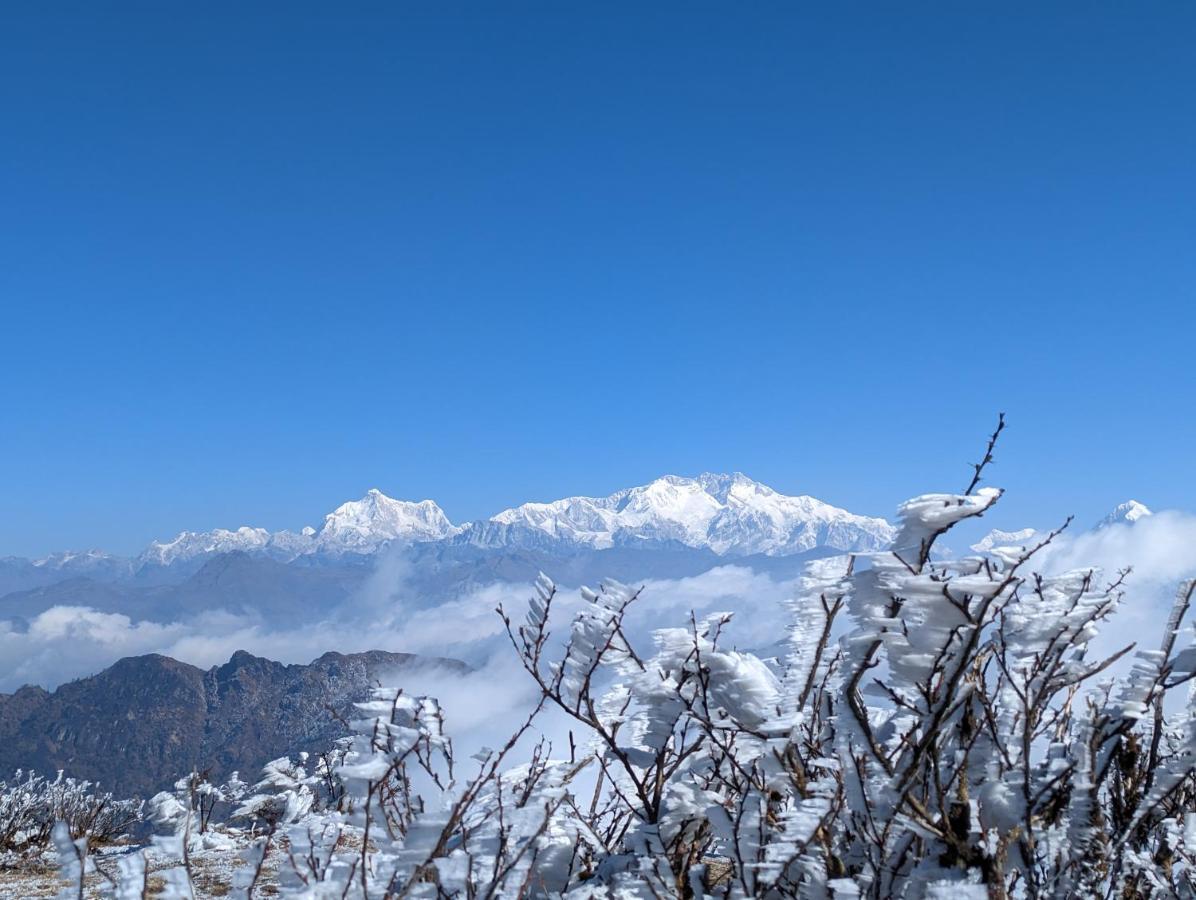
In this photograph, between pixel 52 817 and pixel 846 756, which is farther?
pixel 52 817

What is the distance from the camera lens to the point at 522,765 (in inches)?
155

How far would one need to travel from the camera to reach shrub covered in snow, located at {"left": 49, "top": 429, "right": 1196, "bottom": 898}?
2391 millimetres

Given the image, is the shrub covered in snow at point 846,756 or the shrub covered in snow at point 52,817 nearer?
the shrub covered in snow at point 846,756

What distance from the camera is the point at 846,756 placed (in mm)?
2779

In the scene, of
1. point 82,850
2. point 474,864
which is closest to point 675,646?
point 474,864

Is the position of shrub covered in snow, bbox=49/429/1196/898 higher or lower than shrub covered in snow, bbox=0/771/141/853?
higher

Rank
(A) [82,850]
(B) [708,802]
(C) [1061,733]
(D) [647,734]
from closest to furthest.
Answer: (A) [82,850]
(D) [647,734]
(B) [708,802]
(C) [1061,733]

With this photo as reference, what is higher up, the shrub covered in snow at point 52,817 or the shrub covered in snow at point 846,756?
the shrub covered in snow at point 846,756

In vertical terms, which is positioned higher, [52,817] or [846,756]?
[846,756]

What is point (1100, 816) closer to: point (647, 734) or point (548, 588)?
point (647, 734)

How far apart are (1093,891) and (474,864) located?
7.24 feet

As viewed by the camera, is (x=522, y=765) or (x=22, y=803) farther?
(x=22, y=803)

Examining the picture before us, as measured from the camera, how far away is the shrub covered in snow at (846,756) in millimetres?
2391

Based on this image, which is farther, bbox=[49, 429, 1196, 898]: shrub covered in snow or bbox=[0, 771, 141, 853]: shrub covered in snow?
bbox=[0, 771, 141, 853]: shrub covered in snow
